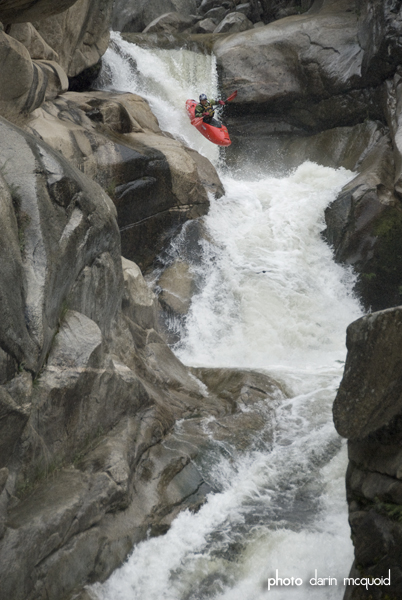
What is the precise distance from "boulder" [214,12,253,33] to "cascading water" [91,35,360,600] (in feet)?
11.2

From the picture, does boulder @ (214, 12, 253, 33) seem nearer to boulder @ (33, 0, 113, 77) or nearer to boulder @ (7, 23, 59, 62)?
boulder @ (33, 0, 113, 77)

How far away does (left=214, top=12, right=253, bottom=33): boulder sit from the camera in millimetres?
18234

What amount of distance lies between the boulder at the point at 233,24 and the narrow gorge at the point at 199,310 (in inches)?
86.0

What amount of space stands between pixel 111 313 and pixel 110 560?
281 centimetres

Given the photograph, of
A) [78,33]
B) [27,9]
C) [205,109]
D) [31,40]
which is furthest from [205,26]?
[27,9]

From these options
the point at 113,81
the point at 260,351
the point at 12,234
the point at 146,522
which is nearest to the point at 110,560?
the point at 146,522

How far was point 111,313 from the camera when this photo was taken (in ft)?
21.1

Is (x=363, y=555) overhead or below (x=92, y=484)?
overhead

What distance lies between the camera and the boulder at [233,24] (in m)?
18.2

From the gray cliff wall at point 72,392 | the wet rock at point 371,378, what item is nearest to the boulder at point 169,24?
the gray cliff wall at point 72,392

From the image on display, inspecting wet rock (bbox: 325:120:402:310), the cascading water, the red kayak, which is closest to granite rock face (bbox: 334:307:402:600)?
the cascading water

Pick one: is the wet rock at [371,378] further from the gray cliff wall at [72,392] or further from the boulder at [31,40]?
the boulder at [31,40]

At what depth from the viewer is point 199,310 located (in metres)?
9.91

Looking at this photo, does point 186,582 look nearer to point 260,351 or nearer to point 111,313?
point 111,313
